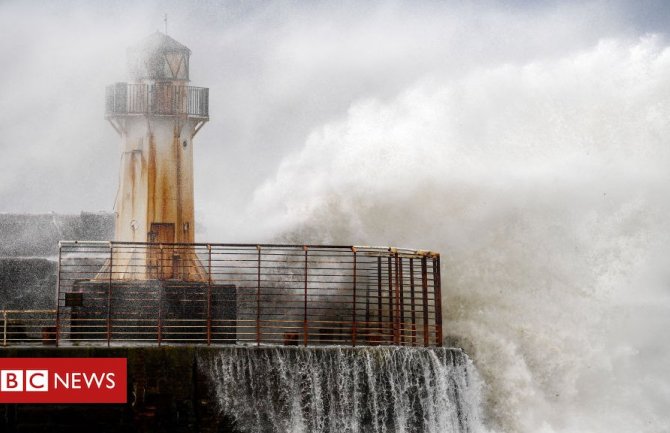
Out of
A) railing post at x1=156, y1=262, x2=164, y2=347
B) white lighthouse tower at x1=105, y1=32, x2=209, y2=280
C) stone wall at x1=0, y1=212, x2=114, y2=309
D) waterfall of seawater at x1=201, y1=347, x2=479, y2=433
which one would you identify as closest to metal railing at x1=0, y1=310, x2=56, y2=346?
railing post at x1=156, y1=262, x2=164, y2=347

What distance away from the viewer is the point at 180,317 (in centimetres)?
3005

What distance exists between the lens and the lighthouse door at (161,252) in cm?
3076

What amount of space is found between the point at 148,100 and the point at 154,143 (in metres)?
1.03

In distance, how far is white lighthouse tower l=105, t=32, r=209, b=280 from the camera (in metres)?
32.1

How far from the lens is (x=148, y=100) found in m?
32.2

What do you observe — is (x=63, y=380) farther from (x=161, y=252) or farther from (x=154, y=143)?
(x=154, y=143)

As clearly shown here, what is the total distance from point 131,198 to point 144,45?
369 centimetres

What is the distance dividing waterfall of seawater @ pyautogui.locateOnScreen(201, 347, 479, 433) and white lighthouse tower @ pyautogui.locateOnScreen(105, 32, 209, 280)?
5.28 metres

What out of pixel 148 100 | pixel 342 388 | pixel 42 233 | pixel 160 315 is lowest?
pixel 342 388

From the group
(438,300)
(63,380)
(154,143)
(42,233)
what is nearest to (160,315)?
(63,380)

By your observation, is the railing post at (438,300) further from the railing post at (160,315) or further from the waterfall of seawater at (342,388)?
the railing post at (160,315)

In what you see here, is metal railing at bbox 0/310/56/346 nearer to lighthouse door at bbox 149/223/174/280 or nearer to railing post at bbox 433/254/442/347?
lighthouse door at bbox 149/223/174/280

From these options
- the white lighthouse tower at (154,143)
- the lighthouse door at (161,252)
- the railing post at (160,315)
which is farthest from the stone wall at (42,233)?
the railing post at (160,315)

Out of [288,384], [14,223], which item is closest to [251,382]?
[288,384]
